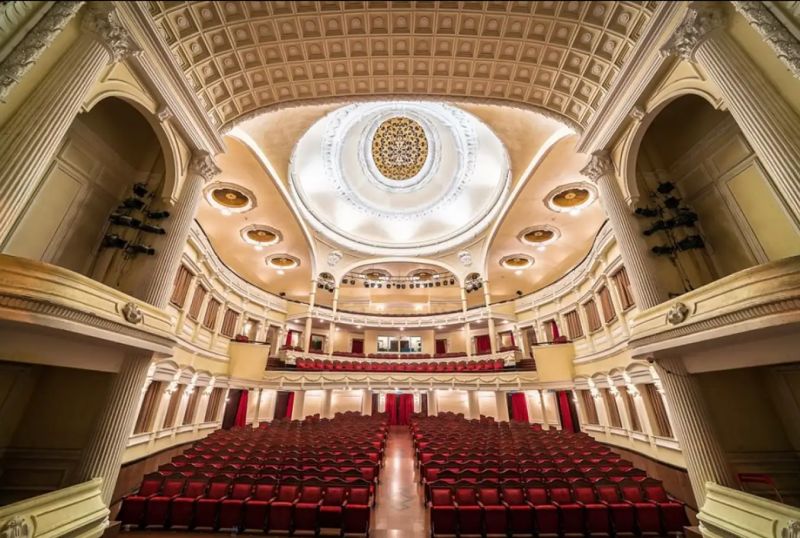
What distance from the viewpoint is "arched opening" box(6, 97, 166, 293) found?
6.43 meters

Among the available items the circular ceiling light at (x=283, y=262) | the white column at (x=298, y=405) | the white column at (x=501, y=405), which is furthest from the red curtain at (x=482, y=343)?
the circular ceiling light at (x=283, y=262)

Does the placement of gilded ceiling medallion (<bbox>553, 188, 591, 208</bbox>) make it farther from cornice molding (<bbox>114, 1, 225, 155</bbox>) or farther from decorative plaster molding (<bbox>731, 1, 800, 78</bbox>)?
cornice molding (<bbox>114, 1, 225, 155</bbox>)

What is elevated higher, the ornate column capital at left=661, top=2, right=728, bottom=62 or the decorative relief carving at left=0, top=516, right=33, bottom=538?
the ornate column capital at left=661, top=2, right=728, bottom=62

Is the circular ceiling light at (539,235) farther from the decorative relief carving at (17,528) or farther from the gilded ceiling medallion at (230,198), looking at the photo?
the decorative relief carving at (17,528)

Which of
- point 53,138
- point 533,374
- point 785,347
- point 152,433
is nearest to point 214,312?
point 152,433

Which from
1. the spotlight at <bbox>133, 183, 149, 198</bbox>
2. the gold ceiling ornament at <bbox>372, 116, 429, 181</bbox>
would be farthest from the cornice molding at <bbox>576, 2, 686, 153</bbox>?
the gold ceiling ornament at <bbox>372, 116, 429, 181</bbox>

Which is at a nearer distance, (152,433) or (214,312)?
(152,433)

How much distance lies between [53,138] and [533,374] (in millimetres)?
18521

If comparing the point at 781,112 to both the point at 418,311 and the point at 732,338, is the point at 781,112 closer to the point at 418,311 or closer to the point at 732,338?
the point at 732,338

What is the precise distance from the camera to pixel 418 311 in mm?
28250

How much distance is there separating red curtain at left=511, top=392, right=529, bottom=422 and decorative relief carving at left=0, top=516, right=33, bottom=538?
757 inches

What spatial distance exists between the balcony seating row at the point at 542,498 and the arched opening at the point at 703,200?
4.35 meters

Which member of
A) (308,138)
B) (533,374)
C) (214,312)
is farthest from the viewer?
(308,138)

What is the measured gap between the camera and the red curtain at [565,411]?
15.4 meters
